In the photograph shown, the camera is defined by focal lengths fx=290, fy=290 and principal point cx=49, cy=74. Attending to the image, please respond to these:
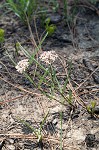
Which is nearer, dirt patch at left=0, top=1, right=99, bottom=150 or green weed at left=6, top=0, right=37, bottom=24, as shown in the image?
dirt patch at left=0, top=1, right=99, bottom=150

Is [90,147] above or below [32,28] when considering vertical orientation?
below

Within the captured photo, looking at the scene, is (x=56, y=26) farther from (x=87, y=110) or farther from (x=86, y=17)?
(x=87, y=110)

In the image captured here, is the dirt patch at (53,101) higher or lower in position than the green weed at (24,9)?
lower

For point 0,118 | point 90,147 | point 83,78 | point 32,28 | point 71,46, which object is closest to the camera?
point 90,147

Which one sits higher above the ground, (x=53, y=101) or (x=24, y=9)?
(x=24, y=9)

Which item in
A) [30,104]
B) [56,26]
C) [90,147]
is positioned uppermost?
[56,26]

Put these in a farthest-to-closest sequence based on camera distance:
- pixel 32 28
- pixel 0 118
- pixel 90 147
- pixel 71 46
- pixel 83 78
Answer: pixel 32 28 → pixel 71 46 → pixel 83 78 → pixel 0 118 → pixel 90 147

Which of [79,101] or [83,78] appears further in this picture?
[83,78]

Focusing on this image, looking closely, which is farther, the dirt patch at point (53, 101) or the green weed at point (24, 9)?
the green weed at point (24, 9)

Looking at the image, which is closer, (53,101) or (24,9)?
(53,101)

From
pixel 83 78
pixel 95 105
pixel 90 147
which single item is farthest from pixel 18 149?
pixel 83 78

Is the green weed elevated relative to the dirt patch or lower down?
elevated
